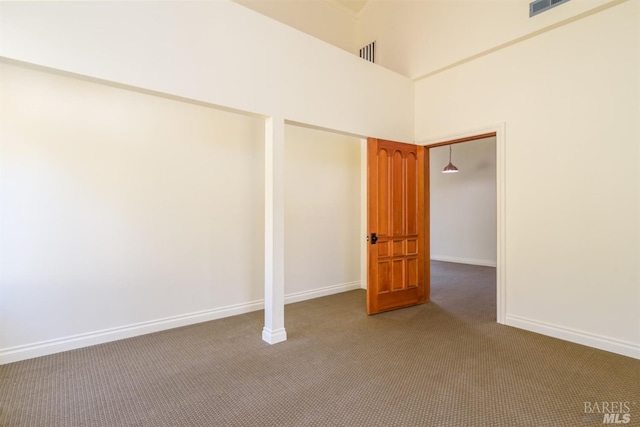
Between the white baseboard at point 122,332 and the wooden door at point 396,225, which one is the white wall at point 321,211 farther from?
the wooden door at point 396,225

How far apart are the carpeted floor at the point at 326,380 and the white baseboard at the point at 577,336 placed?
92 mm

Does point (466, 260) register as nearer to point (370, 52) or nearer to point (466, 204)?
point (466, 204)

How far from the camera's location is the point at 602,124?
2959 mm

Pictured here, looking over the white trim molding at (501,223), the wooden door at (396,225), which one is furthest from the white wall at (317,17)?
the white trim molding at (501,223)

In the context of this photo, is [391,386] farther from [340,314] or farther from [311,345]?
[340,314]

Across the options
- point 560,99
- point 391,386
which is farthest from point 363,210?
point 391,386

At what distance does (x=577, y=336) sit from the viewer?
307 cm

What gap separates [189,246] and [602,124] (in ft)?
14.5

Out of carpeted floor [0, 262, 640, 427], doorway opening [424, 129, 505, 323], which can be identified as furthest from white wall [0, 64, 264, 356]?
doorway opening [424, 129, 505, 323]

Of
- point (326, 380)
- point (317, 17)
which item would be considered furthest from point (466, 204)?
point (326, 380)

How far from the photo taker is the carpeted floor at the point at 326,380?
198cm

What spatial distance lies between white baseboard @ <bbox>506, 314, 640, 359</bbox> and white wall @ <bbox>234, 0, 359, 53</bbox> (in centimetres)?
513

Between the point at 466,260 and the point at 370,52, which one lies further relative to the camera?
the point at 466,260

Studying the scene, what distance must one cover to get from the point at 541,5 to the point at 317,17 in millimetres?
3380
